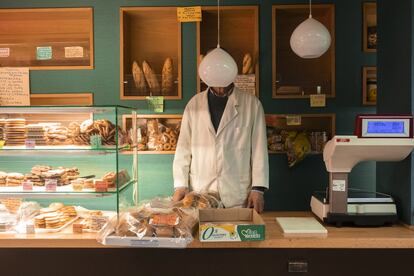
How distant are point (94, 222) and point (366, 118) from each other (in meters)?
1.21

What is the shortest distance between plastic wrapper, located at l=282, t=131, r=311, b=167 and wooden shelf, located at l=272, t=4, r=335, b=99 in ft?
0.97

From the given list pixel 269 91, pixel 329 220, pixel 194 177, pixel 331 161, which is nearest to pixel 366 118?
pixel 331 161

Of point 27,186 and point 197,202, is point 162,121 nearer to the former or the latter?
point 197,202

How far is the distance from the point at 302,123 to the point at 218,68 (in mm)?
1437

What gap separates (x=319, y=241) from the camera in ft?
4.94

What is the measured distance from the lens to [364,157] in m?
1.67

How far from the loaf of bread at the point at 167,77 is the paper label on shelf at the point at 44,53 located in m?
0.96

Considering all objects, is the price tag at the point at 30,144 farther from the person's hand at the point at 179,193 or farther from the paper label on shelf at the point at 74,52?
the paper label on shelf at the point at 74,52

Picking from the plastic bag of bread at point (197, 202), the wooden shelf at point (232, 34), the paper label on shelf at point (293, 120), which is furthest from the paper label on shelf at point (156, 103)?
the plastic bag of bread at point (197, 202)

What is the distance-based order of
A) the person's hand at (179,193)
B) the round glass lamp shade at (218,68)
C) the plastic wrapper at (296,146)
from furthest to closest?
the plastic wrapper at (296,146) < the person's hand at (179,193) < the round glass lamp shade at (218,68)

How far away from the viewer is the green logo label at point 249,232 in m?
1.46

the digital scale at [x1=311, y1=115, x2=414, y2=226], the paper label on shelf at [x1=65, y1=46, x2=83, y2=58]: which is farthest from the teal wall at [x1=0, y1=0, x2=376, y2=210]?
the digital scale at [x1=311, y1=115, x2=414, y2=226]

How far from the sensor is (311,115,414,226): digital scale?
1.60 meters

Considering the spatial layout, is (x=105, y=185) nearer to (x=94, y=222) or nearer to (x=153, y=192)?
(x=94, y=222)
